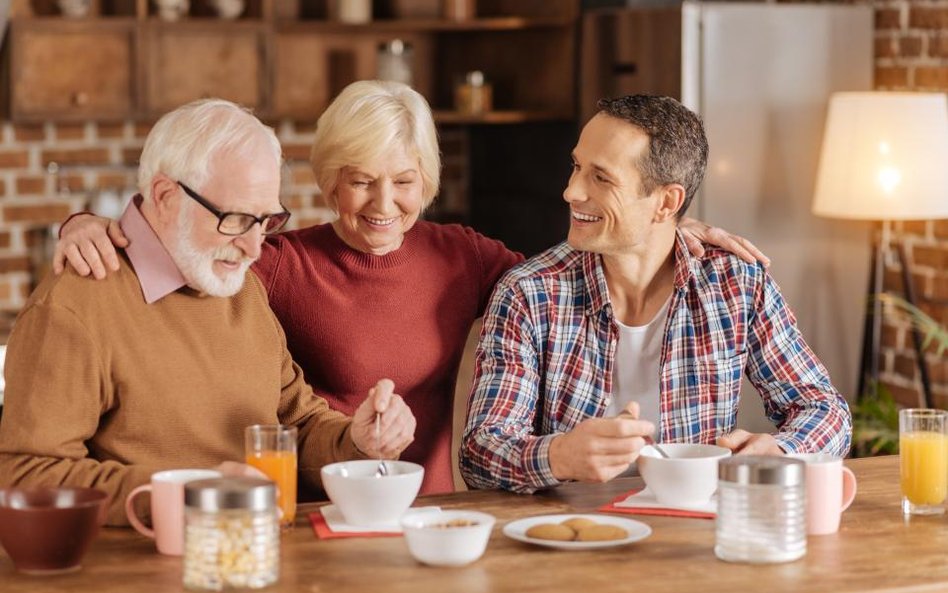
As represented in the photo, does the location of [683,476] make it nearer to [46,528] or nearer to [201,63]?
[46,528]

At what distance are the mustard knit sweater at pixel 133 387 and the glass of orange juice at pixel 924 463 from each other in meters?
0.81

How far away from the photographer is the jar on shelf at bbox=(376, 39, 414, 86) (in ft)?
16.1

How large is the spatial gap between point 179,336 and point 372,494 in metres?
0.46

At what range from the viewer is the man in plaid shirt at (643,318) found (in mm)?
2561

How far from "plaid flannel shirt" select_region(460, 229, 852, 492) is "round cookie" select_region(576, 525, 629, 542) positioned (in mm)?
545

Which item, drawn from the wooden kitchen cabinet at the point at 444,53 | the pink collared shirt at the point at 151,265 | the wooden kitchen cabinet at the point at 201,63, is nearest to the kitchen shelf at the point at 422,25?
the wooden kitchen cabinet at the point at 444,53

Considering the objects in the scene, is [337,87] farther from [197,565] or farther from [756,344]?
[197,565]

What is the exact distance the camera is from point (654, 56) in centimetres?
440

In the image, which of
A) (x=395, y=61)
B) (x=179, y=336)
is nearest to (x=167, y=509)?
(x=179, y=336)

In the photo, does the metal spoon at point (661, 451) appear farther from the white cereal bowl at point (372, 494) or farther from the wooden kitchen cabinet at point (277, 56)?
the wooden kitchen cabinet at point (277, 56)

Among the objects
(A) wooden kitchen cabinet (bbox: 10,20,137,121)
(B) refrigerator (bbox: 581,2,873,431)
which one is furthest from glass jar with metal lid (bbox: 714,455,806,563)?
(A) wooden kitchen cabinet (bbox: 10,20,137,121)

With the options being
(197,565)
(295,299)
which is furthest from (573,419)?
(197,565)

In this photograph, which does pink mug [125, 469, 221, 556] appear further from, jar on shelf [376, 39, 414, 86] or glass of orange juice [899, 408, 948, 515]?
jar on shelf [376, 39, 414, 86]

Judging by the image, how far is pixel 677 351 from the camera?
2.59 metres
